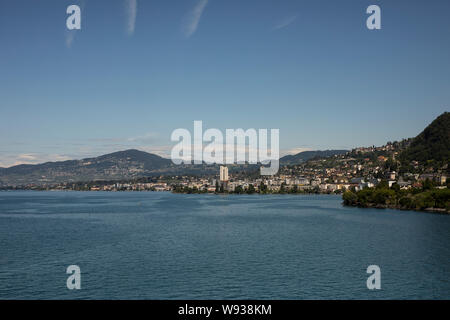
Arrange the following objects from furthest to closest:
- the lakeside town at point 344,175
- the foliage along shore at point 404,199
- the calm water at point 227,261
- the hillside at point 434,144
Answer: the lakeside town at point 344,175 < the hillside at point 434,144 < the foliage along shore at point 404,199 < the calm water at point 227,261

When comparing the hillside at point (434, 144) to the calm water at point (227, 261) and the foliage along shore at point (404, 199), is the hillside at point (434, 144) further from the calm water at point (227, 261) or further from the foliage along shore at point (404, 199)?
the calm water at point (227, 261)

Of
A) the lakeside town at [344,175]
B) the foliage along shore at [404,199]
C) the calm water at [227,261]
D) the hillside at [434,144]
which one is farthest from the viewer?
the lakeside town at [344,175]

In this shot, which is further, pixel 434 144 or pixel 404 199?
→ pixel 434 144

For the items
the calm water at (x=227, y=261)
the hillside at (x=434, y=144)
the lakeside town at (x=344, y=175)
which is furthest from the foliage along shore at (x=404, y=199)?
the hillside at (x=434, y=144)

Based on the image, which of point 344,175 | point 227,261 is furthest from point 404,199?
point 344,175

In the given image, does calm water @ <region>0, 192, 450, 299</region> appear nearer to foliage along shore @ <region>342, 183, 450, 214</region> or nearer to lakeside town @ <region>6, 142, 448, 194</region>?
foliage along shore @ <region>342, 183, 450, 214</region>

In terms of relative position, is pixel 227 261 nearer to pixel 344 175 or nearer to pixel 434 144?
pixel 434 144

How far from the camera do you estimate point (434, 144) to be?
101 metres

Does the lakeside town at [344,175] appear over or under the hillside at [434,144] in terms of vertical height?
under

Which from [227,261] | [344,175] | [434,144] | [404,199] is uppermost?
[434,144]

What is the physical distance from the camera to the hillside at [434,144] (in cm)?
9475

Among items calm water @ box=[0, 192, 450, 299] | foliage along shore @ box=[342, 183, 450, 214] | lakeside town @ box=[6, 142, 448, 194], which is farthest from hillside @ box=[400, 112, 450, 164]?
calm water @ box=[0, 192, 450, 299]

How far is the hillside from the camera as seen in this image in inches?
3730
